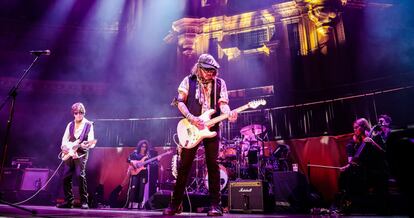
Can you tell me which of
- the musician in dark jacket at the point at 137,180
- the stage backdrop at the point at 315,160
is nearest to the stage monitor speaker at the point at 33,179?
the stage backdrop at the point at 315,160

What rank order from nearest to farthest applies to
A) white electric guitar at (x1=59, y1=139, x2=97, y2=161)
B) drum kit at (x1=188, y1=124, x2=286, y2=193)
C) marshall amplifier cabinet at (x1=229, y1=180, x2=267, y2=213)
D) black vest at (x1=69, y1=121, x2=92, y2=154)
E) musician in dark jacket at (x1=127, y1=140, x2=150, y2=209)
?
marshall amplifier cabinet at (x1=229, y1=180, x2=267, y2=213) < white electric guitar at (x1=59, y1=139, x2=97, y2=161) < black vest at (x1=69, y1=121, x2=92, y2=154) < drum kit at (x1=188, y1=124, x2=286, y2=193) < musician in dark jacket at (x1=127, y1=140, x2=150, y2=209)

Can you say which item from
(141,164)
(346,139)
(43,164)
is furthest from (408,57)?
(43,164)

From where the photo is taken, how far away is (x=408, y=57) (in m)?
11.8

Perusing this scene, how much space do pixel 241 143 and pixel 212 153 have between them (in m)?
5.49

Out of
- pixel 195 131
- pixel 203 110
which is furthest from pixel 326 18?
pixel 195 131

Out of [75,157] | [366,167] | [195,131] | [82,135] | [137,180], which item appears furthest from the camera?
[137,180]

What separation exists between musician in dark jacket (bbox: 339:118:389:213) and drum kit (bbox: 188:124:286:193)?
7.42 feet

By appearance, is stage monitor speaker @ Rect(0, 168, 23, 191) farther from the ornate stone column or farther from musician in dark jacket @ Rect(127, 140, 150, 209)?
the ornate stone column

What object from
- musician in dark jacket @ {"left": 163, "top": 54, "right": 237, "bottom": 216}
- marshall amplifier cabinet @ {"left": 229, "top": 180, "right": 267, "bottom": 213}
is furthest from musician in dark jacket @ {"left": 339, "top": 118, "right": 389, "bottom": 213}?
musician in dark jacket @ {"left": 163, "top": 54, "right": 237, "bottom": 216}

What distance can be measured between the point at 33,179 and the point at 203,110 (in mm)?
9152

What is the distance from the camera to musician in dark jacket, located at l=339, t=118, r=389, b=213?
675 centimetres

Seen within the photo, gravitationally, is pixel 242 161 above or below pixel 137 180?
above

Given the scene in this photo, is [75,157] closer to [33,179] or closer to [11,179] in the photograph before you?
[33,179]

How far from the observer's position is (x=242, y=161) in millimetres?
9438
